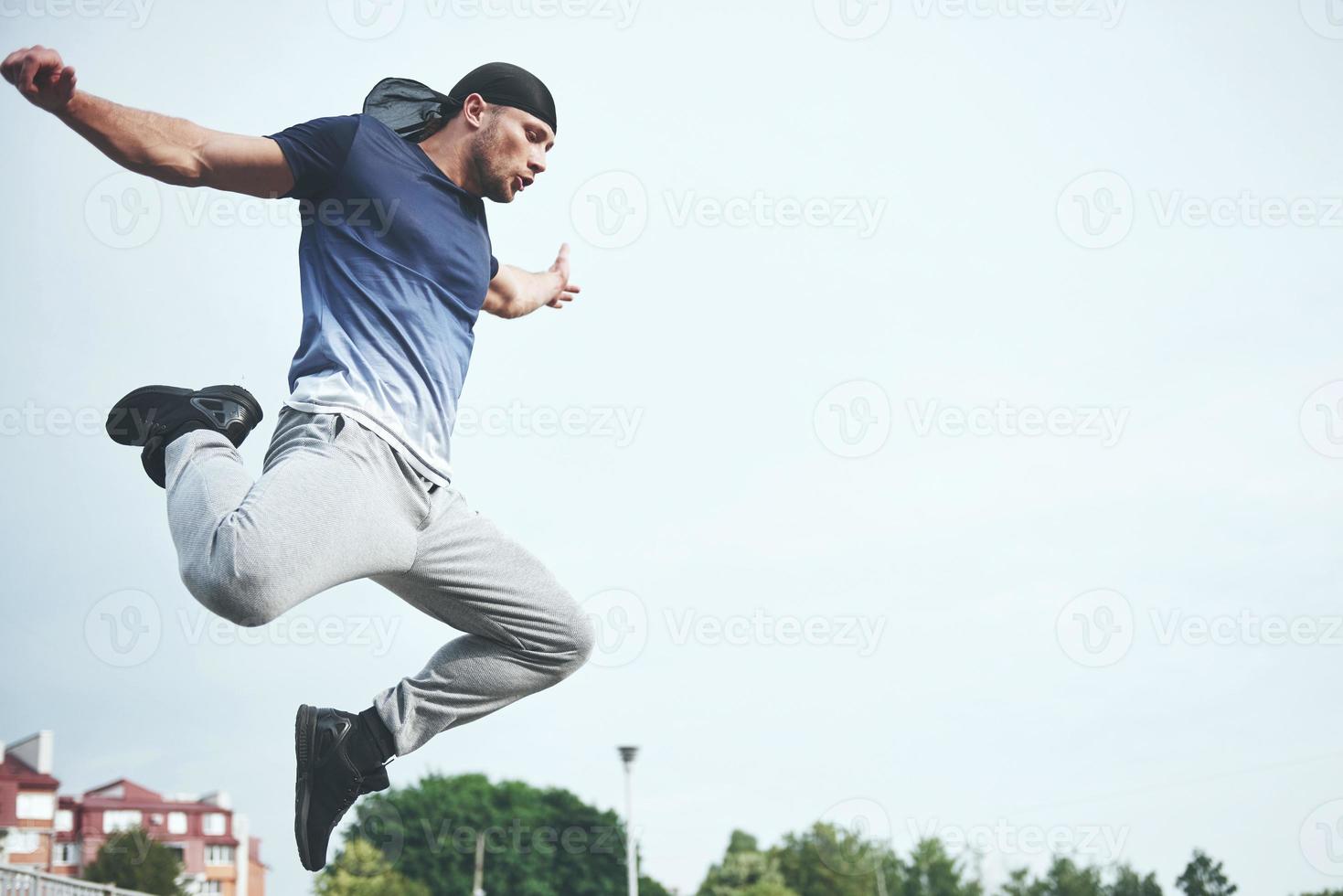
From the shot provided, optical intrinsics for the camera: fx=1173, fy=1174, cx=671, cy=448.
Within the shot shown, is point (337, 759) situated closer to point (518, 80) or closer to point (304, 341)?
point (304, 341)

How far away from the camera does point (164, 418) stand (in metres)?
3.87

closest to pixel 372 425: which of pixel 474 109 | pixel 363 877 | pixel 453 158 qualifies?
pixel 453 158

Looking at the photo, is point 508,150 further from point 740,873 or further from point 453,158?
point 740,873

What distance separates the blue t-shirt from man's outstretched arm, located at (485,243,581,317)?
0.96 meters

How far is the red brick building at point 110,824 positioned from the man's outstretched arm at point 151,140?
5977cm

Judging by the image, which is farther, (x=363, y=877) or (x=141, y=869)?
(x=363, y=877)

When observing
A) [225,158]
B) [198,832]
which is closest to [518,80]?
[225,158]

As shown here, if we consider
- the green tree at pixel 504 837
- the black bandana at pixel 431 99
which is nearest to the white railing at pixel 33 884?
the black bandana at pixel 431 99

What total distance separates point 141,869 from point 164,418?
2092 inches

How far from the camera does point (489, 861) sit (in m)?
68.6

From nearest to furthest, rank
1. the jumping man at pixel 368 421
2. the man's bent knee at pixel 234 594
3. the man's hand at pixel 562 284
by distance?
the man's bent knee at pixel 234 594, the jumping man at pixel 368 421, the man's hand at pixel 562 284

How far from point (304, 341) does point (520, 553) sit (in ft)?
3.41

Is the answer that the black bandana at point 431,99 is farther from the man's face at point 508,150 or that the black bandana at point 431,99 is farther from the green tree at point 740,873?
the green tree at point 740,873

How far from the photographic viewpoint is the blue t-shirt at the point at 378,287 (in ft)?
12.6
